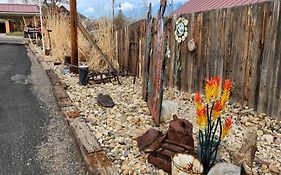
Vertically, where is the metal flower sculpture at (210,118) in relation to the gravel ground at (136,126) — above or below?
above

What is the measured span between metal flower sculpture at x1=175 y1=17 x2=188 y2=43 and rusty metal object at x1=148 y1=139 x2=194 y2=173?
2.86 m

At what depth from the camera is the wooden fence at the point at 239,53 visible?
335 cm

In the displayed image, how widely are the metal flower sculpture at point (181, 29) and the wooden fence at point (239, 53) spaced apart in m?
0.09

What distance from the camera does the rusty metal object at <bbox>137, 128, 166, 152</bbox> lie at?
2365 mm

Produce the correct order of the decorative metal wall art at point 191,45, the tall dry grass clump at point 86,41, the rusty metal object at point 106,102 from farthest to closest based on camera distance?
the tall dry grass clump at point 86,41
the decorative metal wall art at point 191,45
the rusty metal object at point 106,102

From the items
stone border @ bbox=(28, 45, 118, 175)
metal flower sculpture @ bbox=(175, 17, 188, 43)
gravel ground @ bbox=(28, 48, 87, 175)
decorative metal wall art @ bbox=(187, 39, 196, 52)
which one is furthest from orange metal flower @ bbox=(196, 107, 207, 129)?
metal flower sculpture @ bbox=(175, 17, 188, 43)

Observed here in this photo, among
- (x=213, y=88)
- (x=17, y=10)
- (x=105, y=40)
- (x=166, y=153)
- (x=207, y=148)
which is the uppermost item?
(x=17, y=10)

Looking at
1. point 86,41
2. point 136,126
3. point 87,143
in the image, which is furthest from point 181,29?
point 86,41

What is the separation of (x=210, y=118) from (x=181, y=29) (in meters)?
3.08

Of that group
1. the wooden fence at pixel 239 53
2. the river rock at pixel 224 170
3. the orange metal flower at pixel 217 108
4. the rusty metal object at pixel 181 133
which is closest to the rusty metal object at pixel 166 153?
the rusty metal object at pixel 181 133

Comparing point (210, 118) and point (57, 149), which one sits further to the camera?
point (57, 149)

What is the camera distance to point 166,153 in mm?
2178

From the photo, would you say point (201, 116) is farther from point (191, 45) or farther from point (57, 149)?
point (191, 45)

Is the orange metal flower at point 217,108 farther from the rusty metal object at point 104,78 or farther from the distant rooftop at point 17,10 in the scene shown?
the distant rooftop at point 17,10
